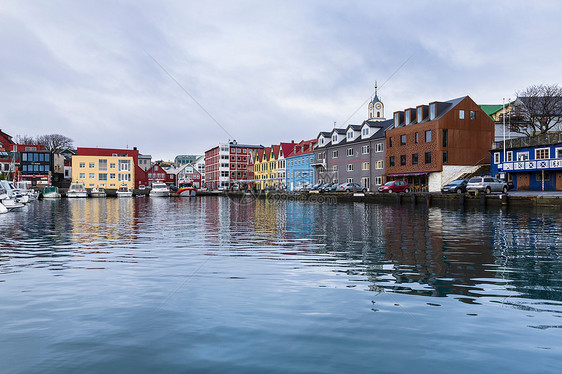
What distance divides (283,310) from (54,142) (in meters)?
152

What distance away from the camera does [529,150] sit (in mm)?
56719

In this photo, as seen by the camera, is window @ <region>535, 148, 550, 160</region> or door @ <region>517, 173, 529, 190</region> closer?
window @ <region>535, 148, 550, 160</region>

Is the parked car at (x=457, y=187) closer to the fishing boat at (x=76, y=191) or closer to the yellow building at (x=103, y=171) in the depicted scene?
the fishing boat at (x=76, y=191)

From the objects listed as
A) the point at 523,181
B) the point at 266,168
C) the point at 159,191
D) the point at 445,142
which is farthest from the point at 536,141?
the point at 266,168

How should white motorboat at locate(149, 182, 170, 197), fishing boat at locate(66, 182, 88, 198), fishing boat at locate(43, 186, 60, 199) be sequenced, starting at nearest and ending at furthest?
fishing boat at locate(43, 186, 60, 199) < fishing boat at locate(66, 182, 88, 198) < white motorboat at locate(149, 182, 170, 197)

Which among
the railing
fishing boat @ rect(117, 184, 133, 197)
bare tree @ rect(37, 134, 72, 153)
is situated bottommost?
fishing boat @ rect(117, 184, 133, 197)

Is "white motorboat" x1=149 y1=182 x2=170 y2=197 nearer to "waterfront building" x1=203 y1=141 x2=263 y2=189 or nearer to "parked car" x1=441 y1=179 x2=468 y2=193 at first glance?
"waterfront building" x1=203 y1=141 x2=263 y2=189

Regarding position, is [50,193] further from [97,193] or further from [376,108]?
[376,108]

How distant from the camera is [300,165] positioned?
106 meters

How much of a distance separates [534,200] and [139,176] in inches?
4601

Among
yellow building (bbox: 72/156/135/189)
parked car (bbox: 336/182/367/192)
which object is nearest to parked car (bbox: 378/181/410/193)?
parked car (bbox: 336/182/367/192)

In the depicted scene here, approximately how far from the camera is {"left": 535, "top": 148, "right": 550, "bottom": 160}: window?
54.3 metres

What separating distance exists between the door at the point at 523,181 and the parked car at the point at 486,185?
12502 mm

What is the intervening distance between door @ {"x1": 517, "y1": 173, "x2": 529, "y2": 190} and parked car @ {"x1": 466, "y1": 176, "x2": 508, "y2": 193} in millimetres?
12502
